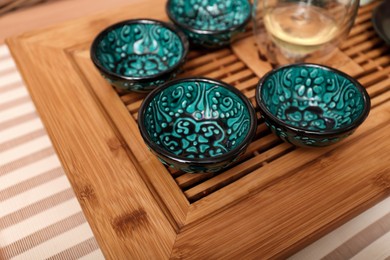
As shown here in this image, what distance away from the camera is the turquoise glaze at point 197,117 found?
709 mm

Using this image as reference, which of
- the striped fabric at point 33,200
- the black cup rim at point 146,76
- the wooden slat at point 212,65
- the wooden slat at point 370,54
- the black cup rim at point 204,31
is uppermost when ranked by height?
the black cup rim at point 204,31

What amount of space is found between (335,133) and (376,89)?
25cm

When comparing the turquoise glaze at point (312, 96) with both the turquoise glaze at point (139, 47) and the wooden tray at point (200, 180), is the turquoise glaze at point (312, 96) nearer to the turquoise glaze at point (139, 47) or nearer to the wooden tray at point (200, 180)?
the wooden tray at point (200, 180)

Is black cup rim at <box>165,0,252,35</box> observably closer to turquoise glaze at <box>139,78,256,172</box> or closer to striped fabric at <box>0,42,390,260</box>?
turquoise glaze at <box>139,78,256,172</box>

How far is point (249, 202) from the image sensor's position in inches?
24.8

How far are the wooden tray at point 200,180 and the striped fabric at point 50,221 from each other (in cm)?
10

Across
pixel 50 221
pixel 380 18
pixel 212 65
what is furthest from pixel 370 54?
pixel 50 221

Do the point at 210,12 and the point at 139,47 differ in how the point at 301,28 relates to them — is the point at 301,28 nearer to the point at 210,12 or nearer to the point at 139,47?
the point at 210,12

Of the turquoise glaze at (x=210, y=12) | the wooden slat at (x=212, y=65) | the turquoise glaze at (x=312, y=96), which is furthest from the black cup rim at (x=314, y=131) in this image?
the turquoise glaze at (x=210, y=12)

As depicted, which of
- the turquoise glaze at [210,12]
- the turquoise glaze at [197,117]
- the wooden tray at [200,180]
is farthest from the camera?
the turquoise glaze at [210,12]

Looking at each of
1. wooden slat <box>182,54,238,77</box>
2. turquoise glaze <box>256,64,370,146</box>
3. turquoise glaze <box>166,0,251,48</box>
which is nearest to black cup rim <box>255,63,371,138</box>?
turquoise glaze <box>256,64,370,146</box>

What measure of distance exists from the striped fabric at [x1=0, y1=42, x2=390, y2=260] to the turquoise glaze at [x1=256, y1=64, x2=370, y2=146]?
0.19 metres

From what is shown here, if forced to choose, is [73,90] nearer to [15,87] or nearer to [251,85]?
[15,87]

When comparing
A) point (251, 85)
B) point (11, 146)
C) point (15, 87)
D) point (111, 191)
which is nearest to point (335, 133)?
point (251, 85)
